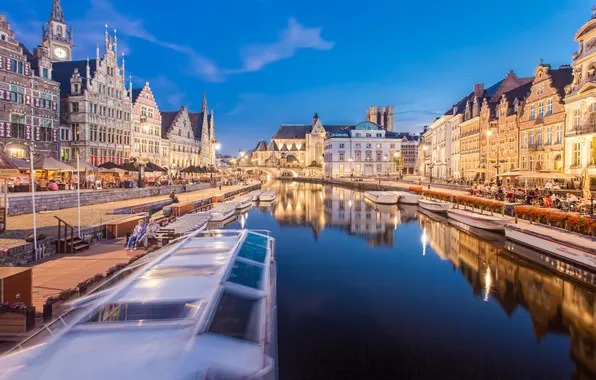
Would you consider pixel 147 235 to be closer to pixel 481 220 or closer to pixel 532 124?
pixel 481 220

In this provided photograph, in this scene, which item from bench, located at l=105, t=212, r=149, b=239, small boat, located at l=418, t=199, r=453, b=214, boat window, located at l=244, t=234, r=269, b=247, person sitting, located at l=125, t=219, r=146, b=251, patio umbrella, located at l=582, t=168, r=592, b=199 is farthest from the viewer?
small boat, located at l=418, t=199, r=453, b=214

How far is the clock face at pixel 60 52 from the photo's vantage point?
64694 millimetres

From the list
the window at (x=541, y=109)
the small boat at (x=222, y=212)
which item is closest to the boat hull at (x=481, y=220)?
the small boat at (x=222, y=212)

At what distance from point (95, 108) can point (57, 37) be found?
92.9 ft

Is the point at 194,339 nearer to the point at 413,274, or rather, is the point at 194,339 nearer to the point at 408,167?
the point at 413,274

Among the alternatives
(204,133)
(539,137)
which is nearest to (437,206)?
(539,137)

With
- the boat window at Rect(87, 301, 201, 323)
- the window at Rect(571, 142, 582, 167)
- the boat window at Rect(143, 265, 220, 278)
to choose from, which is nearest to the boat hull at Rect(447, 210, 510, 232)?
the window at Rect(571, 142, 582, 167)

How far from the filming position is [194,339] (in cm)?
507

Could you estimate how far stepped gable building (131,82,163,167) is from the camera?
57.2 metres

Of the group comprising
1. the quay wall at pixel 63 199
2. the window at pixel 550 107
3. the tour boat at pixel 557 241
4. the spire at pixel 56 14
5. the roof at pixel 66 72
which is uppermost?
the spire at pixel 56 14

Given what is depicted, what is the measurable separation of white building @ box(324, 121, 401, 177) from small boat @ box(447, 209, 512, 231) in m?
75.6

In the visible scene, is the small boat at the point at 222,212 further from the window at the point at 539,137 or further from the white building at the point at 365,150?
the white building at the point at 365,150

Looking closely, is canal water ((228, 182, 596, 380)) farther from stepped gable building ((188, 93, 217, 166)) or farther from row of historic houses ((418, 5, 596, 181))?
stepped gable building ((188, 93, 217, 166))

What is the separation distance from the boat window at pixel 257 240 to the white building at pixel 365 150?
9161 cm
